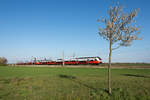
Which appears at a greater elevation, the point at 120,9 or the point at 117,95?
the point at 120,9

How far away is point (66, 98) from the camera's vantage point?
21.6ft

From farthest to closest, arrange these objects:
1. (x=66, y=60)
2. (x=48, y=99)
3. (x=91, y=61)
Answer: (x=66, y=60)
(x=91, y=61)
(x=48, y=99)

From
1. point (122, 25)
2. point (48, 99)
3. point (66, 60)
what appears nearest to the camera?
point (48, 99)

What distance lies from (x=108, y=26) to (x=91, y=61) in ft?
137

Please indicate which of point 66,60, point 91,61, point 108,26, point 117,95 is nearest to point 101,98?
point 117,95

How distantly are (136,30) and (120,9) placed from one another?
1588 mm

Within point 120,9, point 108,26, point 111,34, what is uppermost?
point 120,9

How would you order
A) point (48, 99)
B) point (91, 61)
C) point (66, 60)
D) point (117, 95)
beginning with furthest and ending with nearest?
point (66, 60) < point (91, 61) < point (117, 95) < point (48, 99)

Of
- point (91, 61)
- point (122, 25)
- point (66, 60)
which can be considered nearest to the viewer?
point (122, 25)

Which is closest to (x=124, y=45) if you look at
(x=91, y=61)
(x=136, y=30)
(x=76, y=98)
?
(x=136, y=30)

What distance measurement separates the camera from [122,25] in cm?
763

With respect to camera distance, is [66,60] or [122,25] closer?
[122,25]

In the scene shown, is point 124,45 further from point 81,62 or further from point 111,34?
point 81,62

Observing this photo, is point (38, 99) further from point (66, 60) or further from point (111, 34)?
point (66, 60)
